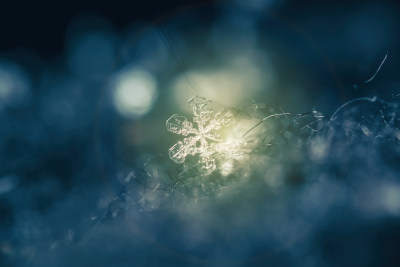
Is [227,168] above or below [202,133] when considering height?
below

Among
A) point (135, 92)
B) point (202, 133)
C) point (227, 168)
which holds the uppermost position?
point (135, 92)

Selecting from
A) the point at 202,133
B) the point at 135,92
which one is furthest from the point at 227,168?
the point at 135,92

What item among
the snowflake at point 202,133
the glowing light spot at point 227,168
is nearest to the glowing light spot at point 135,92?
the snowflake at point 202,133

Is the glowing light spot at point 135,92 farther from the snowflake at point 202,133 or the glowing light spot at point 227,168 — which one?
the glowing light spot at point 227,168

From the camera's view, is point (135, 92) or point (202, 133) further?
point (135, 92)

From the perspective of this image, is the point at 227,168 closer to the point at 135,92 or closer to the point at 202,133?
the point at 202,133

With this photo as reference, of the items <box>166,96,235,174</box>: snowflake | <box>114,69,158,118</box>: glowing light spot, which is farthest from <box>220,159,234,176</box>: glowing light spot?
<box>114,69,158,118</box>: glowing light spot

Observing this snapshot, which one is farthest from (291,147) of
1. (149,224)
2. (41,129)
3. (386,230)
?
(41,129)
